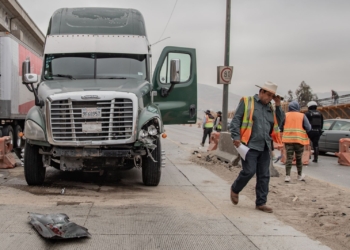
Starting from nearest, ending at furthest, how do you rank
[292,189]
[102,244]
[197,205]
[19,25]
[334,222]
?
[102,244] → [334,222] → [197,205] → [292,189] → [19,25]

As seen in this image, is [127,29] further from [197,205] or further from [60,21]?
[197,205]

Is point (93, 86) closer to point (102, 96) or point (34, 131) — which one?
point (102, 96)

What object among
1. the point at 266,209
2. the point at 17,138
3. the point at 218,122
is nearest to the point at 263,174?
the point at 266,209

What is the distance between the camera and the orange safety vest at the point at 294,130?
391 inches

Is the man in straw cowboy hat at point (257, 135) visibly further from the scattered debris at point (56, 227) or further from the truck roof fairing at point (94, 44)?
the truck roof fairing at point (94, 44)

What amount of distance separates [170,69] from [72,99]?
7.84ft

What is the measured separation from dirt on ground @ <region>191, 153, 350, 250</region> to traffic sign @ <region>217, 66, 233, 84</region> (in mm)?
4730

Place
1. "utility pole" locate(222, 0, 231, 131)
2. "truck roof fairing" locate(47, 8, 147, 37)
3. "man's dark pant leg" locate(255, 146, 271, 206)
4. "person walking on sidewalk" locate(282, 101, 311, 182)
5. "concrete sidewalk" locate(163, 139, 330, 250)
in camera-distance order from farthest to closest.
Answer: "utility pole" locate(222, 0, 231, 131)
"person walking on sidewalk" locate(282, 101, 311, 182)
"truck roof fairing" locate(47, 8, 147, 37)
"man's dark pant leg" locate(255, 146, 271, 206)
"concrete sidewalk" locate(163, 139, 330, 250)

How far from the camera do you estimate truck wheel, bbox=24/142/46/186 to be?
8.02 meters

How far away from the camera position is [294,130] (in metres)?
10.0

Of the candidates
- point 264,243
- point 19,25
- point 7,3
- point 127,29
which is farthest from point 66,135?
point 19,25

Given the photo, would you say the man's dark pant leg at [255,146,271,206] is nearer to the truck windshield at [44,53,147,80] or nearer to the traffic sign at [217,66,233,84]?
the truck windshield at [44,53,147,80]

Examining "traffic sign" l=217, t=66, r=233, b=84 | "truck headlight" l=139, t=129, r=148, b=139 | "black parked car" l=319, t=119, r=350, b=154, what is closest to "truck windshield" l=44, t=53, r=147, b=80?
"truck headlight" l=139, t=129, r=148, b=139

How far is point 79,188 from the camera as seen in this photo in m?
8.13
